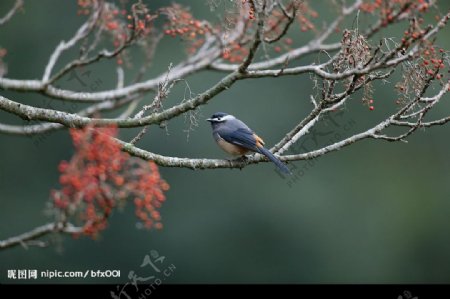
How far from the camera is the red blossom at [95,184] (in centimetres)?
388

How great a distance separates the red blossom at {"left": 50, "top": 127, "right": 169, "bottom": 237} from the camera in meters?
3.88

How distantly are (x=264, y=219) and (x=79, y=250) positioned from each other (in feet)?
15.3

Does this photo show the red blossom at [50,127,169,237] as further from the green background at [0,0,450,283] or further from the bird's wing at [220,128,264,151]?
the green background at [0,0,450,283]

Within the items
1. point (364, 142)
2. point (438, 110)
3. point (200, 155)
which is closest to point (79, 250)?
point (200, 155)

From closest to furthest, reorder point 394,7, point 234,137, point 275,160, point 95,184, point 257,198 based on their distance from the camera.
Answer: point 95,184, point 394,7, point 275,160, point 234,137, point 257,198

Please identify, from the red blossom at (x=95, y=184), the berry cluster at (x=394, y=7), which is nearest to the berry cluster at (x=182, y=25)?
the berry cluster at (x=394, y=7)

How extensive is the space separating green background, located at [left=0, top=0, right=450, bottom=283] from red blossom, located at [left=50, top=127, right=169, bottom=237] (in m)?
11.7

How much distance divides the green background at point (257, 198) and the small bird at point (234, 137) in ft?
25.4

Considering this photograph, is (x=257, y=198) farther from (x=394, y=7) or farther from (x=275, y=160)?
(x=394, y=7)

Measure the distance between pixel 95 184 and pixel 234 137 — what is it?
12.7 feet

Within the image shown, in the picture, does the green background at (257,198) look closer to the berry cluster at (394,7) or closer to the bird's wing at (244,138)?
Result: the bird's wing at (244,138)

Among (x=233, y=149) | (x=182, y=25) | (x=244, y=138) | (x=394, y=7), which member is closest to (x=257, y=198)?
(x=233, y=149)

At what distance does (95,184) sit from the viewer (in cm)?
392

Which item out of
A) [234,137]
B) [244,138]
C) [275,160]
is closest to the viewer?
[275,160]
